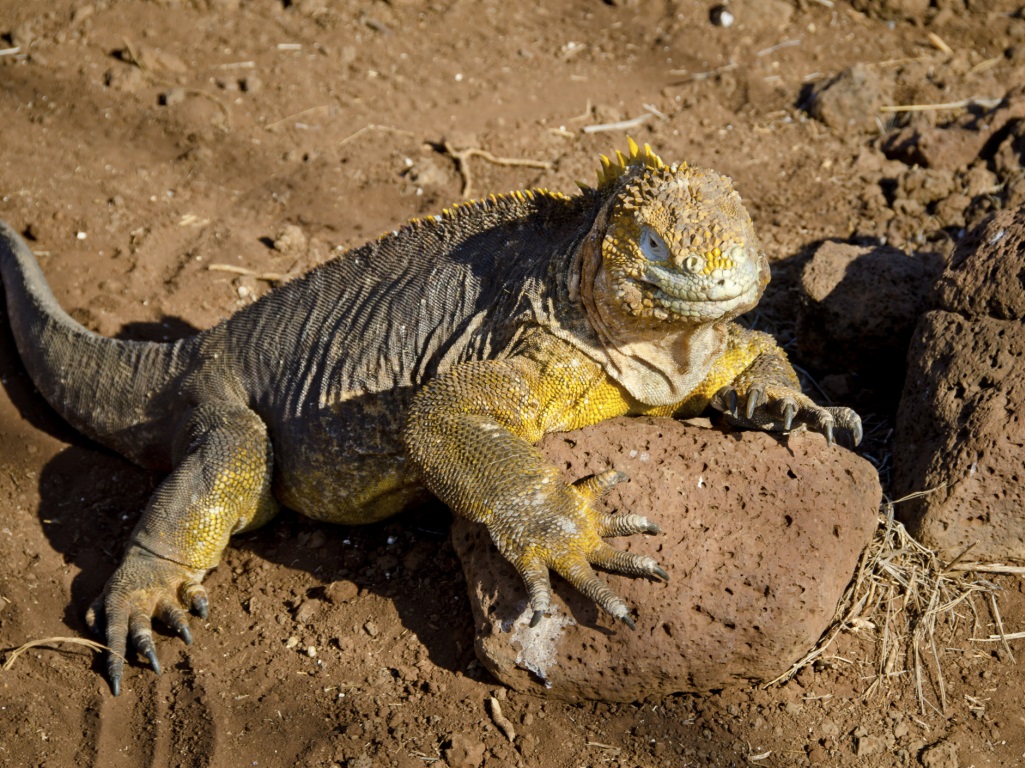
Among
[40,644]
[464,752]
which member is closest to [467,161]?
[40,644]

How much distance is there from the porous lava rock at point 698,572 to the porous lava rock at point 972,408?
30cm

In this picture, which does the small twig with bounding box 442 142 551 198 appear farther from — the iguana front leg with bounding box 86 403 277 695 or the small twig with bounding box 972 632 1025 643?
the small twig with bounding box 972 632 1025 643

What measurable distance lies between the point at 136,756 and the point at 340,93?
15.2ft

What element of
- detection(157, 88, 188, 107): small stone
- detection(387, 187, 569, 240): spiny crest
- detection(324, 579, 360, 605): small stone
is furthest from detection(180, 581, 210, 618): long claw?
detection(157, 88, 188, 107): small stone

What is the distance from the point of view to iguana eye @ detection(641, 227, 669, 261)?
10.3 feet

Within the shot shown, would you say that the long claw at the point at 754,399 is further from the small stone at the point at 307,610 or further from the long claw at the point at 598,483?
the small stone at the point at 307,610

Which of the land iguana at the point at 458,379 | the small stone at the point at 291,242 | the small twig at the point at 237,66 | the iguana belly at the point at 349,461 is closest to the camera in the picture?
the land iguana at the point at 458,379

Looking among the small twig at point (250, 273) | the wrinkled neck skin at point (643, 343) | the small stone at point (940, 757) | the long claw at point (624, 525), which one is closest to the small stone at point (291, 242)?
the small twig at point (250, 273)

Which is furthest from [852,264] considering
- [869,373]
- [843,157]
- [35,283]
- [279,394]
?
[35,283]

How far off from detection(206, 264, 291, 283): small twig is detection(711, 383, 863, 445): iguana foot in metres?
2.88

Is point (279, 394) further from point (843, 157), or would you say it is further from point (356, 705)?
point (843, 157)

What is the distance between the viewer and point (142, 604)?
3.97 meters

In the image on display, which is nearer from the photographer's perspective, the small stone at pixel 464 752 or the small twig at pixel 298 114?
the small stone at pixel 464 752

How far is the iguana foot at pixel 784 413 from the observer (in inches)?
141
